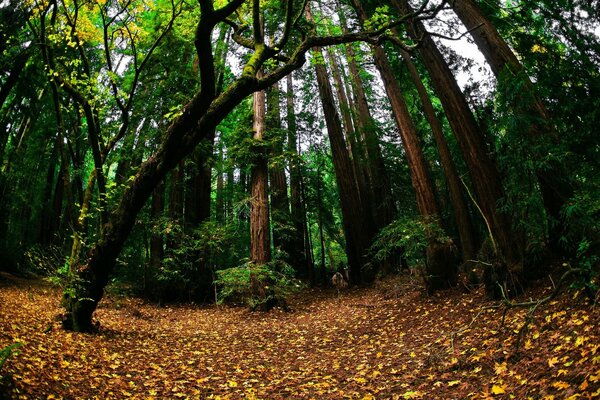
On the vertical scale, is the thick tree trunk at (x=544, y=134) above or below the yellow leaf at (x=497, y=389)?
A: above

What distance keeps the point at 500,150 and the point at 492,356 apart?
8.22ft

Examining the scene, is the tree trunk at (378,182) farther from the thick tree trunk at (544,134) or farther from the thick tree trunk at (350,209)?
the thick tree trunk at (544,134)

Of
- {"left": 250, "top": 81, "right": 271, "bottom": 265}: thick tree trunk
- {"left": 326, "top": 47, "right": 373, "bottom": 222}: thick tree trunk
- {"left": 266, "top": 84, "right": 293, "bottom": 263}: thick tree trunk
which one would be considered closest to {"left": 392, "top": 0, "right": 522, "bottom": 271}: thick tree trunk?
{"left": 266, "top": 84, "right": 293, "bottom": 263}: thick tree trunk

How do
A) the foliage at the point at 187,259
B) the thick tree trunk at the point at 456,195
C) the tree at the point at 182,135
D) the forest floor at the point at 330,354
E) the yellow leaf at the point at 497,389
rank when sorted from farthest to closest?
the foliage at the point at 187,259 < the thick tree trunk at the point at 456,195 < the tree at the point at 182,135 < the forest floor at the point at 330,354 < the yellow leaf at the point at 497,389

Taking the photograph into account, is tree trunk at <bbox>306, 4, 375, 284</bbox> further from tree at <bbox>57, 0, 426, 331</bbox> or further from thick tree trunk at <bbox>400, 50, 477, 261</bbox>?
tree at <bbox>57, 0, 426, 331</bbox>

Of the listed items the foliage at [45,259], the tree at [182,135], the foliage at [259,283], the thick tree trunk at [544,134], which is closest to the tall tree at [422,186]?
the thick tree trunk at [544,134]

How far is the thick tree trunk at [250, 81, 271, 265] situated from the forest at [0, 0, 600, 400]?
0.23 feet

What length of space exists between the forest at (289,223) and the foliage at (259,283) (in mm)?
73

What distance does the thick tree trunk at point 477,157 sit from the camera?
5793 millimetres

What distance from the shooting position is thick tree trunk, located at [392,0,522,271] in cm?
579

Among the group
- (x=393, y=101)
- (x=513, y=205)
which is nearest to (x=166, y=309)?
(x=393, y=101)

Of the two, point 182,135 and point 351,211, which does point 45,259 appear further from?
point 351,211

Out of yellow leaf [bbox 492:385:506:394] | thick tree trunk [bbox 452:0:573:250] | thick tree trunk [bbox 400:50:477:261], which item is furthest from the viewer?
thick tree trunk [bbox 400:50:477:261]

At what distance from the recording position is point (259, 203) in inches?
395
